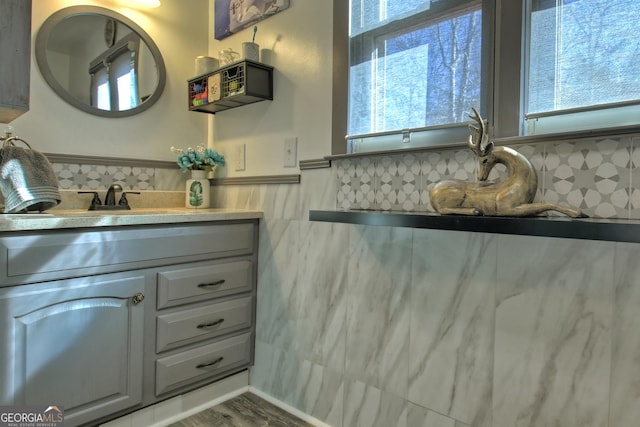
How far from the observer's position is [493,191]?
1045 millimetres

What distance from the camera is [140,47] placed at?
6.92ft

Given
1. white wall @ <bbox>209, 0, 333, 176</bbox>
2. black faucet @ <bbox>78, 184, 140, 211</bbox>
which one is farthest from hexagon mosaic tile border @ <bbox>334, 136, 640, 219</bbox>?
black faucet @ <bbox>78, 184, 140, 211</bbox>

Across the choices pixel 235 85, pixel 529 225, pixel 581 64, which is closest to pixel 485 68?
pixel 581 64

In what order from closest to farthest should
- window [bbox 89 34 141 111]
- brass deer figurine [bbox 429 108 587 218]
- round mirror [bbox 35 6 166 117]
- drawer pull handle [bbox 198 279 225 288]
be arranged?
brass deer figurine [bbox 429 108 587 218], drawer pull handle [bbox 198 279 225 288], round mirror [bbox 35 6 166 117], window [bbox 89 34 141 111]

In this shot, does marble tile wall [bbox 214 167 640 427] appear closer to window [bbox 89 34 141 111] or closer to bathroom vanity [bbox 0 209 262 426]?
bathroom vanity [bbox 0 209 262 426]

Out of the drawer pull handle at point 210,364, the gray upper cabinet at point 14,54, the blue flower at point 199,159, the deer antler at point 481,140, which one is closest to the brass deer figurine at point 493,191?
the deer antler at point 481,140

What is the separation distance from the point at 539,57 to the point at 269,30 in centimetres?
129

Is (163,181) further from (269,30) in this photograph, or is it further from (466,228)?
(466,228)

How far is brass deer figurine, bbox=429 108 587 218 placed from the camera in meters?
1.00

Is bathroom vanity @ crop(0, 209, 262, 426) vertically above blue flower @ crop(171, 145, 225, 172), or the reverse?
blue flower @ crop(171, 145, 225, 172)

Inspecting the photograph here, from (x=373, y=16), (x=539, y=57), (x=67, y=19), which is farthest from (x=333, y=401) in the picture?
(x=67, y=19)

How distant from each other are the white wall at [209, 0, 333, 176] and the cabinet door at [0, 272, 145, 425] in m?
0.86

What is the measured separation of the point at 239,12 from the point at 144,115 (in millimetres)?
769

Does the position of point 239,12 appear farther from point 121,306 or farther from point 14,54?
point 121,306
